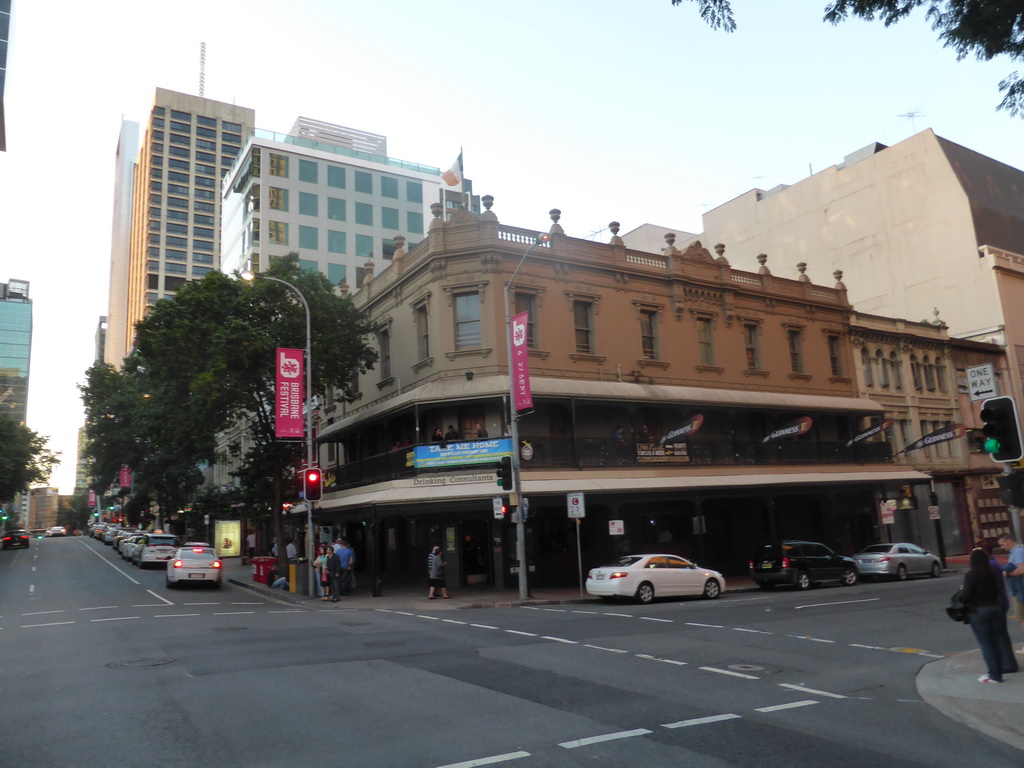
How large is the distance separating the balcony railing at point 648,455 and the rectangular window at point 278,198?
1045 inches

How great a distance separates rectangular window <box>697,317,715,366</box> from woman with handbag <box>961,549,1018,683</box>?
22.8 meters

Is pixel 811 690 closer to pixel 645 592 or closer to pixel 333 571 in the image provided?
pixel 645 592

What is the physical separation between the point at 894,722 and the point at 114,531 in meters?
64.2

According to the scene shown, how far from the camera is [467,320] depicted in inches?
1074

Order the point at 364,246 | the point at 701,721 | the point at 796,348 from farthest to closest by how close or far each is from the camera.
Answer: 1. the point at 364,246
2. the point at 796,348
3. the point at 701,721

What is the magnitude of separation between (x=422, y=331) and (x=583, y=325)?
5946 millimetres

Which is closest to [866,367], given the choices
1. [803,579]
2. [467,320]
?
[803,579]

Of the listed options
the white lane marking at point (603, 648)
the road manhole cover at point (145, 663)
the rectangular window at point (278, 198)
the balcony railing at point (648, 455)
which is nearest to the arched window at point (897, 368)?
the balcony railing at point (648, 455)

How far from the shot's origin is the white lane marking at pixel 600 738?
7.15 metres

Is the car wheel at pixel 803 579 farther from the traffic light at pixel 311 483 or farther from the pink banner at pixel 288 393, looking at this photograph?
the pink banner at pixel 288 393

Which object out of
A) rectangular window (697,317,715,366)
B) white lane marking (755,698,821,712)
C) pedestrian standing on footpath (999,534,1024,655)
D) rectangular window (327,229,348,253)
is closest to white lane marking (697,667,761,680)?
white lane marking (755,698,821,712)

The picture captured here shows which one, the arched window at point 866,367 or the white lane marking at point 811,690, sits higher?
the arched window at point 866,367

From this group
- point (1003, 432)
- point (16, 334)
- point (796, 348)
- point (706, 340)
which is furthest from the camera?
point (16, 334)

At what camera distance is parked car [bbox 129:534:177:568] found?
1444 inches
